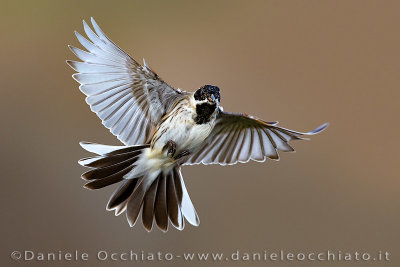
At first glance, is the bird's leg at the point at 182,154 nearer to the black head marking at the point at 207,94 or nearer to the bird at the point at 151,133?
the bird at the point at 151,133

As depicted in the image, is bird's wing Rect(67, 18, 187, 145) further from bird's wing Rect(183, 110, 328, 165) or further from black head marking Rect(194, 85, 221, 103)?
bird's wing Rect(183, 110, 328, 165)

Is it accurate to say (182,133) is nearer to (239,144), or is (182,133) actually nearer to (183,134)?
(183,134)

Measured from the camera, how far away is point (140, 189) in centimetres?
255

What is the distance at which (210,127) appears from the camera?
2416mm

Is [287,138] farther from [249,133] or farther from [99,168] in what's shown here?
[99,168]

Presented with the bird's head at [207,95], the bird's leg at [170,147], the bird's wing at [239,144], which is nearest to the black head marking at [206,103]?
Answer: the bird's head at [207,95]

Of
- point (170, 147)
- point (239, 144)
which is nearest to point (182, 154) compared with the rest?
point (170, 147)

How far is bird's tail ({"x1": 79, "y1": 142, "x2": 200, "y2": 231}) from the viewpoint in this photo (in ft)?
7.68

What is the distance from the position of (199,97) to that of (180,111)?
10 cm

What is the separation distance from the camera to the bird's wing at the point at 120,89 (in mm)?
2371

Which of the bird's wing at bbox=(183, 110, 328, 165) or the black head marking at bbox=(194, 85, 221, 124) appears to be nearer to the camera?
the black head marking at bbox=(194, 85, 221, 124)

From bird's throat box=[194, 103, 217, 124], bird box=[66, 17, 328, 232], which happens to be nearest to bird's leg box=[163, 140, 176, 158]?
bird box=[66, 17, 328, 232]

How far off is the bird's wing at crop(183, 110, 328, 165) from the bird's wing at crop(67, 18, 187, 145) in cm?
25
